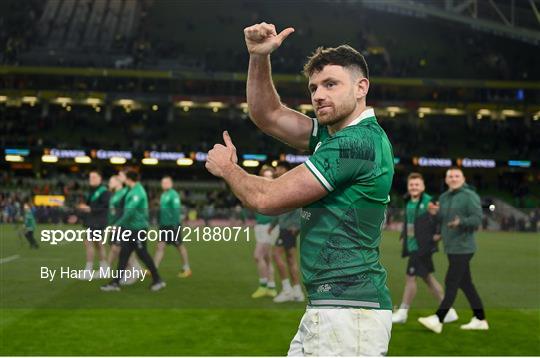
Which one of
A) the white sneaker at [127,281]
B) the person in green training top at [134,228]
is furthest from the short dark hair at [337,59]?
the white sneaker at [127,281]

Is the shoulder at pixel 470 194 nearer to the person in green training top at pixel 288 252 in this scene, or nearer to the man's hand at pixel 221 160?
the person in green training top at pixel 288 252

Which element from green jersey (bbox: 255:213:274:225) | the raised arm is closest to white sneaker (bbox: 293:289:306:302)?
green jersey (bbox: 255:213:274:225)

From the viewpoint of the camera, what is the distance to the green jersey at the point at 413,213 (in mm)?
11078

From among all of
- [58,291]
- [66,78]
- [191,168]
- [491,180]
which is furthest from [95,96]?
[58,291]

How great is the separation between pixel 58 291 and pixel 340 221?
10177 millimetres

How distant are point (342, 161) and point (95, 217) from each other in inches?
398

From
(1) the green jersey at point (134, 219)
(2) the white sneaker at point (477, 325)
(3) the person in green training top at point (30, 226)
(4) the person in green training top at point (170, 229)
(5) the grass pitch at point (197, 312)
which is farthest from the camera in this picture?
(3) the person in green training top at point (30, 226)

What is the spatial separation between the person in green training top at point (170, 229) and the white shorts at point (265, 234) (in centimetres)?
132

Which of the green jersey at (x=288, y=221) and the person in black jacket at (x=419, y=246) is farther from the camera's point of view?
the green jersey at (x=288, y=221)

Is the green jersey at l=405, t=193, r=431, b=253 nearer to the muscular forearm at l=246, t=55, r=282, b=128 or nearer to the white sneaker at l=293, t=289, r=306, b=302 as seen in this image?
the white sneaker at l=293, t=289, r=306, b=302

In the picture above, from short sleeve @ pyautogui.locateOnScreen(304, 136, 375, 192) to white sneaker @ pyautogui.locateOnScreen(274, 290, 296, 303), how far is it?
9457 millimetres

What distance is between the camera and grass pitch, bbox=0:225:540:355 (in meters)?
9.00

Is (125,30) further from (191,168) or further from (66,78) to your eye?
(191,168)

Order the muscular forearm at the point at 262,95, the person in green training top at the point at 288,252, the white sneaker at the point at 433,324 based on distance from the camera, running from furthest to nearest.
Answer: the person in green training top at the point at 288,252 < the white sneaker at the point at 433,324 < the muscular forearm at the point at 262,95
